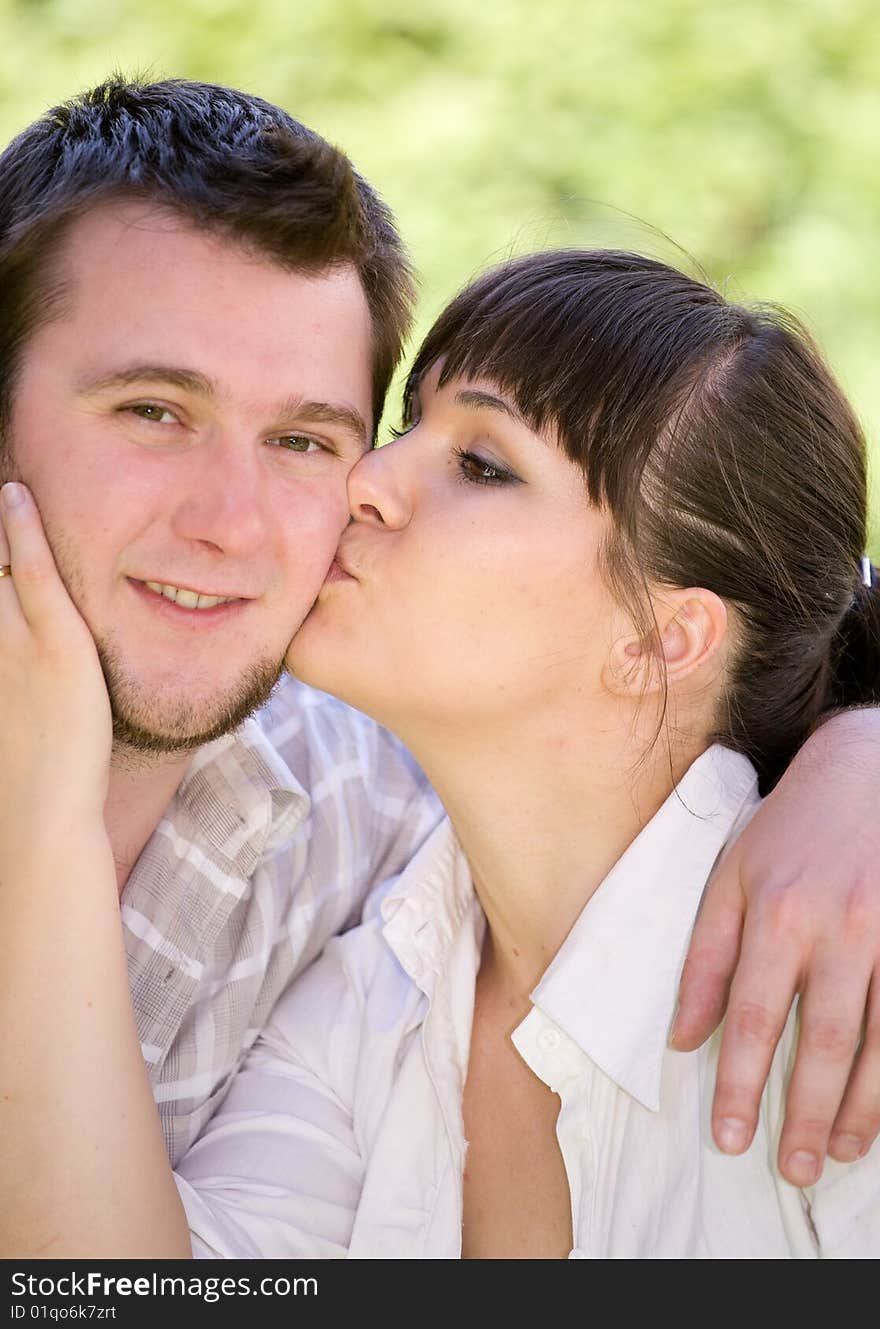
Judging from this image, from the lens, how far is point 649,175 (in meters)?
5.57

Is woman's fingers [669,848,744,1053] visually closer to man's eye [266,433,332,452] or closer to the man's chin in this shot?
the man's chin

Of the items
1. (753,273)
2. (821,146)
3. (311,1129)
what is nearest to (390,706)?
(311,1129)

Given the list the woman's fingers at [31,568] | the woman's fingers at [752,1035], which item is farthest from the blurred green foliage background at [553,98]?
the woman's fingers at [752,1035]

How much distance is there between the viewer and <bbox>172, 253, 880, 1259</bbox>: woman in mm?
2312

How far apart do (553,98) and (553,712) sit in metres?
3.90

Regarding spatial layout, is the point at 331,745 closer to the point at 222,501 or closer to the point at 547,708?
the point at 547,708

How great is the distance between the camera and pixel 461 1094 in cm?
248

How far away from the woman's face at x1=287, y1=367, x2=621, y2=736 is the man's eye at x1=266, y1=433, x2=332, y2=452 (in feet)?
0.41

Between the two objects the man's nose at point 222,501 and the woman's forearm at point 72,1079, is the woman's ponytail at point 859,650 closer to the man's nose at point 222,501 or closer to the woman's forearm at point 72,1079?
the man's nose at point 222,501

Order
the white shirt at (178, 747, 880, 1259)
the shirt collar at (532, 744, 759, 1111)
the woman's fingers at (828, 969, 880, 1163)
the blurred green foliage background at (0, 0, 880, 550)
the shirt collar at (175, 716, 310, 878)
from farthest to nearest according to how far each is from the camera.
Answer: the blurred green foliage background at (0, 0, 880, 550) → the shirt collar at (175, 716, 310, 878) → the shirt collar at (532, 744, 759, 1111) → the white shirt at (178, 747, 880, 1259) → the woman's fingers at (828, 969, 880, 1163)

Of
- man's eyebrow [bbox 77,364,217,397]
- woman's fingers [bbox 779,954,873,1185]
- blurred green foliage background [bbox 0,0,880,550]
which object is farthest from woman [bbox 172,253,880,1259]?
blurred green foliage background [bbox 0,0,880,550]

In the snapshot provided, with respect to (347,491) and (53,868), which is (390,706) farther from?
(53,868)

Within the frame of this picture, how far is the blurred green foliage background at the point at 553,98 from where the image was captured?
17.8 feet

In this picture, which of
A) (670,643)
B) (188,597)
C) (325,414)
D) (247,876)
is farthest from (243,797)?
(670,643)
